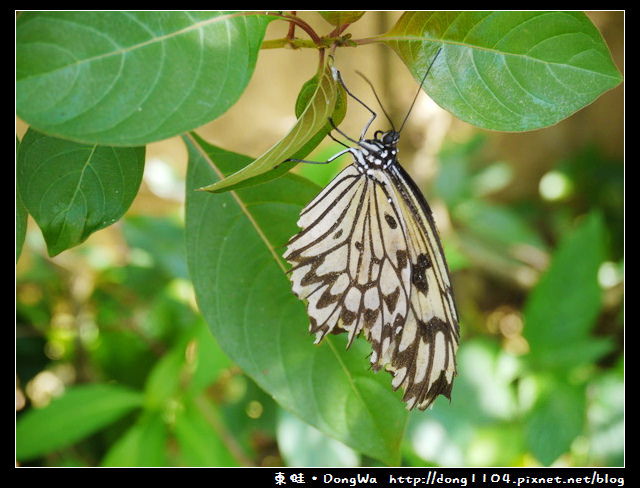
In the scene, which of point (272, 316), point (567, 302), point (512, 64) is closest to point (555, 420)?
point (567, 302)

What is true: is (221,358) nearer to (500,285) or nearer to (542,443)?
(542,443)

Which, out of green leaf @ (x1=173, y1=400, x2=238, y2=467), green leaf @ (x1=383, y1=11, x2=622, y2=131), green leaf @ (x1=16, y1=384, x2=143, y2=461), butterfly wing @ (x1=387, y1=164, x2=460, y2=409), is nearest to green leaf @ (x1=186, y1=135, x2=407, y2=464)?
butterfly wing @ (x1=387, y1=164, x2=460, y2=409)

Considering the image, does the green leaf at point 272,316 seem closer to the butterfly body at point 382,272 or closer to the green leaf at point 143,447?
the butterfly body at point 382,272

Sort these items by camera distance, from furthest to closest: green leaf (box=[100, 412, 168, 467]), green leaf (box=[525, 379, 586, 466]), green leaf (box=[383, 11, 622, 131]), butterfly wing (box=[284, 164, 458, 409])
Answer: green leaf (box=[525, 379, 586, 466])
green leaf (box=[100, 412, 168, 467])
butterfly wing (box=[284, 164, 458, 409])
green leaf (box=[383, 11, 622, 131])

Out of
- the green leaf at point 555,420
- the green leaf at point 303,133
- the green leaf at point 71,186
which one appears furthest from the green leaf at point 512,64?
the green leaf at point 555,420

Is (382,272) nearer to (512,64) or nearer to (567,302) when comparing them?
(512,64)

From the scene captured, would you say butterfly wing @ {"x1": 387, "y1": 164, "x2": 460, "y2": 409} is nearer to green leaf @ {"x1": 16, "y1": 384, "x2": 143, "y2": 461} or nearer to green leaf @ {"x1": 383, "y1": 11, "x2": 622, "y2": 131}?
green leaf @ {"x1": 383, "y1": 11, "x2": 622, "y2": 131}
